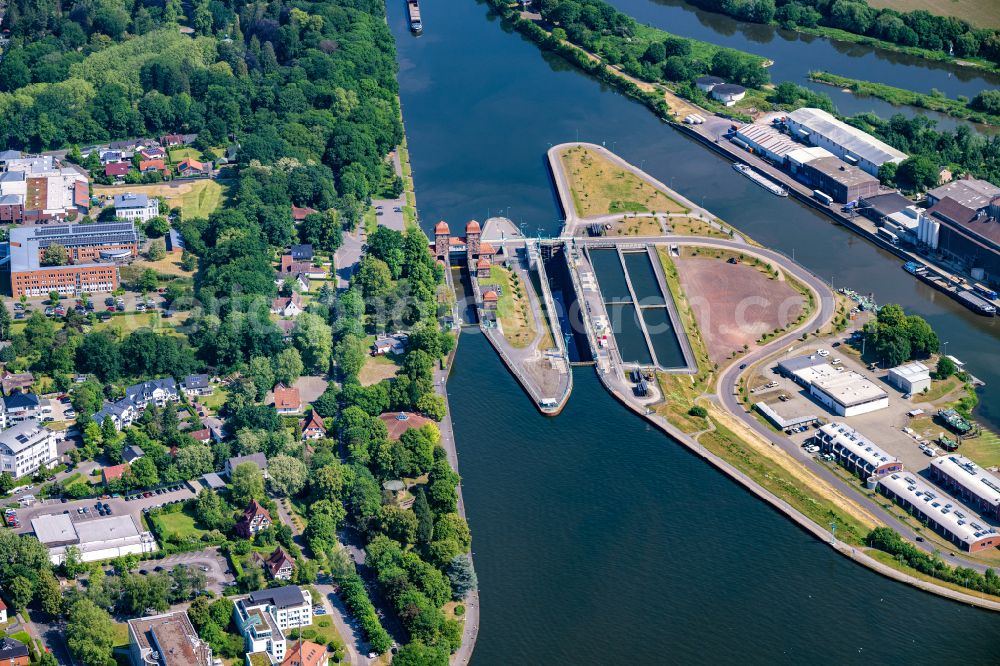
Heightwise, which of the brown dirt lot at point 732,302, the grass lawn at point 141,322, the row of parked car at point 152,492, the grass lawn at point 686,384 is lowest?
the grass lawn at point 686,384

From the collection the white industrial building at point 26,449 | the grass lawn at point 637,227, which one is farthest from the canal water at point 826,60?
the white industrial building at point 26,449

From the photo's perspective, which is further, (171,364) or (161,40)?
(161,40)

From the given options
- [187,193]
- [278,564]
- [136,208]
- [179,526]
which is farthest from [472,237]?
[278,564]

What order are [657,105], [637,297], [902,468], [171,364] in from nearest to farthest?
[902,468], [171,364], [637,297], [657,105]

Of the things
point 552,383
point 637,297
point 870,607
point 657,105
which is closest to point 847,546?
point 870,607

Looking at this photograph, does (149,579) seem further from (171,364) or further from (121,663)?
(171,364)

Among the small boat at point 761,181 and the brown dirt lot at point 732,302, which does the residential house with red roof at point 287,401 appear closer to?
the brown dirt lot at point 732,302

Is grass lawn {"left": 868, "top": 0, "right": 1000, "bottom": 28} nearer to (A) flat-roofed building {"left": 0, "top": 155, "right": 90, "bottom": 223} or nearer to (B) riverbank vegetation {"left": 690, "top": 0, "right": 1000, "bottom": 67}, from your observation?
(B) riverbank vegetation {"left": 690, "top": 0, "right": 1000, "bottom": 67}

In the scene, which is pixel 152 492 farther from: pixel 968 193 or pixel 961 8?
pixel 961 8

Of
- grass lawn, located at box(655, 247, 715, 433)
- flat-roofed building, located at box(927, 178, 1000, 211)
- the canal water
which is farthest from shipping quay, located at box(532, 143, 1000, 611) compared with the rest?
the canal water
